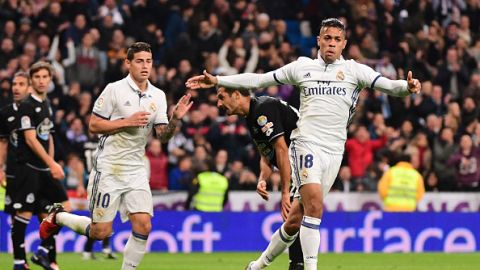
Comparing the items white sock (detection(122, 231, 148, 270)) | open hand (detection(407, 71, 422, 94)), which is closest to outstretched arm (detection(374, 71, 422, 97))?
open hand (detection(407, 71, 422, 94))

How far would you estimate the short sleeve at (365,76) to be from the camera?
10.4 meters

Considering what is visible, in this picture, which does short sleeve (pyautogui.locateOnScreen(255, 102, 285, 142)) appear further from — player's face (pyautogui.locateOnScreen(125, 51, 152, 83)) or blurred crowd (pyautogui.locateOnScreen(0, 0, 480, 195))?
blurred crowd (pyautogui.locateOnScreen(0, 0, 480, 195))

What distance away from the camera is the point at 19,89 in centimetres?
1288

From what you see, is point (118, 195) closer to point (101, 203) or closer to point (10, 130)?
point (101, 203)

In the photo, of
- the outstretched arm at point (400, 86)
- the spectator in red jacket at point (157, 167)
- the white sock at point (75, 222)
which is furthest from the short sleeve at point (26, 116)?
the spectator in red jacket at point (157, 167)

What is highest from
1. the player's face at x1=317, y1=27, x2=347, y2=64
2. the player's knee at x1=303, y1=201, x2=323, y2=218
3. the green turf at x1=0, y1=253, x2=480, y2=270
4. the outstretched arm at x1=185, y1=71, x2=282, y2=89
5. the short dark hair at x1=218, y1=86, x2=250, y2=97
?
the player's face at x1=317, y1=27, x2=347, y2=64

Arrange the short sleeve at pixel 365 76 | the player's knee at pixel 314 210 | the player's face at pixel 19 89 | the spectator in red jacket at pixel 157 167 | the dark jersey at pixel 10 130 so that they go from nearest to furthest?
1. the player's knee at pixel 314 210
2. the short sleeve at pixel 365 76
3. the dark jersey at pixel 10 130
4. the player's face at pixel 19 89
5. the spectator in red jacket at pixel 157 167

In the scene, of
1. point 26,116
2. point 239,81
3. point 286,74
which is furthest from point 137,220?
point 26,116

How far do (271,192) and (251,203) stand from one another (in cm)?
41

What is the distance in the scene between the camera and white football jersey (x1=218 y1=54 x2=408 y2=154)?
10.5 meters

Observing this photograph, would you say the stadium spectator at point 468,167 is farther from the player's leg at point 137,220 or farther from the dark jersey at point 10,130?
the player's leg at point 137,220

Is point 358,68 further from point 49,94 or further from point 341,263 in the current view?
point 49,94

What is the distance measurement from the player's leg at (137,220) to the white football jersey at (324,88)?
1308mm

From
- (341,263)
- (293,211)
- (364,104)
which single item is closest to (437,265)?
(341,263)
